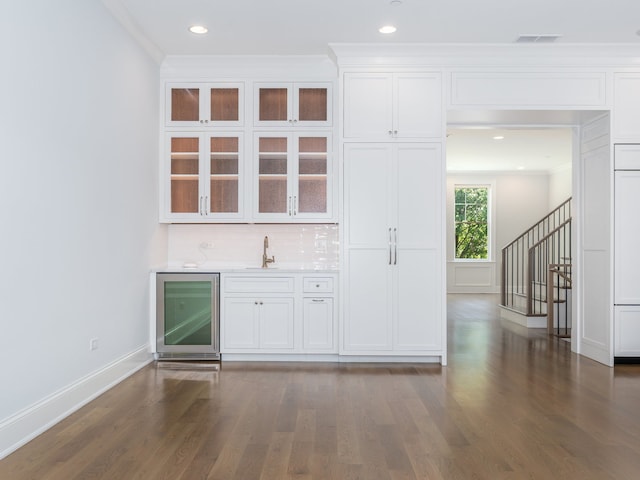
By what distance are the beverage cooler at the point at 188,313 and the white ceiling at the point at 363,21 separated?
7.20 ft

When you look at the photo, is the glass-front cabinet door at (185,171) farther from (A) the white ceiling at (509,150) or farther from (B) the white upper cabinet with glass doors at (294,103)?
(A) the white ceiling at (509,150)

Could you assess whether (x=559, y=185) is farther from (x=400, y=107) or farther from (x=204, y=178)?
(x=204, y=178)

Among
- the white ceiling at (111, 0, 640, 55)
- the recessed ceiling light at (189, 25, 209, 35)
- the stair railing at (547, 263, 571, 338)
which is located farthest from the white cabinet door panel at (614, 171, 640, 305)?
the recessed ceiling light at (189, 25, 209, 35)

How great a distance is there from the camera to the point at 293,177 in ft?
16.4

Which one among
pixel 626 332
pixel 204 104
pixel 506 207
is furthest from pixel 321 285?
pixel 506 207

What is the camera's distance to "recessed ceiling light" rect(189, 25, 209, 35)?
430 centimetres

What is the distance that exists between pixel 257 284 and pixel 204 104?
1878 millimetres

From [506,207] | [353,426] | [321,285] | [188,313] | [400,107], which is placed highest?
[400,107]

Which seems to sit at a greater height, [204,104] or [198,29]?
[198,29]

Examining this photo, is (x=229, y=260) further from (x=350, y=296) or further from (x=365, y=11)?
(x=365, y=11)

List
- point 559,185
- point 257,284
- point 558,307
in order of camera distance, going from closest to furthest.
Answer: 1. point 257,284
2. point 558,307
3. point 559,185

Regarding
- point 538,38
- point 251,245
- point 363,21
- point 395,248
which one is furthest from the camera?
point 251,245

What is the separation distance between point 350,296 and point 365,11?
2.45m

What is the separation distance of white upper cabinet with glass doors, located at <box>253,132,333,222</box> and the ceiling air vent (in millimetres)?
1954
